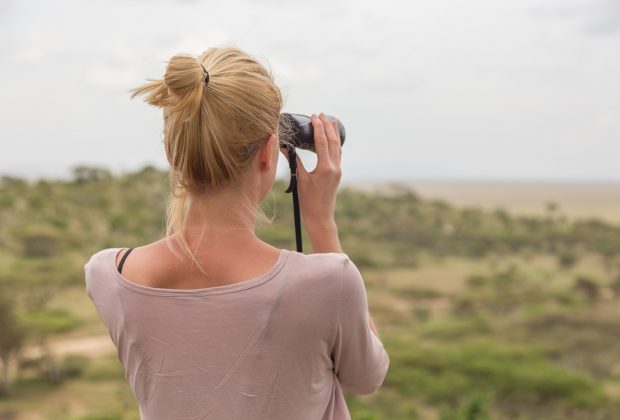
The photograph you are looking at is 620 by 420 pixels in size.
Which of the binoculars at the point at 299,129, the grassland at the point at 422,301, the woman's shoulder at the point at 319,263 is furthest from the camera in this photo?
the grassland at the point at 422,301

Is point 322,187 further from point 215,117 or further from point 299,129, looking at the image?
point 215,117

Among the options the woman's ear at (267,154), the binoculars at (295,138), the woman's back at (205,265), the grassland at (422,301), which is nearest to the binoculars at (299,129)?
the binoculars at (295,138)

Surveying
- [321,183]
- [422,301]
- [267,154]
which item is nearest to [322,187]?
[321,183]

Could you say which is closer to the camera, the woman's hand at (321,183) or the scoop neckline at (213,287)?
the scoop neckline at (213,287)

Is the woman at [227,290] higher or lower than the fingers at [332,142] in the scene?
lower

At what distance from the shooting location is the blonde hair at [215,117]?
3.28ft

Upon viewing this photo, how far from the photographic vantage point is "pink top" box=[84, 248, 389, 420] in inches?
38.7

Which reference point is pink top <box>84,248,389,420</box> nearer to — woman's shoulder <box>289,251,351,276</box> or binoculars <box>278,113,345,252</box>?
woman's shoulder <box>289,251,351,276</box>

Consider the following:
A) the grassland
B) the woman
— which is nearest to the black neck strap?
the woman

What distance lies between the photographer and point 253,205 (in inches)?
41.7

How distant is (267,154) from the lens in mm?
1054

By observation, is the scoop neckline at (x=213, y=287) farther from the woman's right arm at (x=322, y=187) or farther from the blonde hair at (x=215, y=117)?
the woman's right arm at (x=322, y=187)

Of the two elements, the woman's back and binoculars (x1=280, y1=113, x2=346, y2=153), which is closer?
the woman's back

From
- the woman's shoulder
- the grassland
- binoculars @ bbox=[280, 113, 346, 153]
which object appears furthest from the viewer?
the grassland
